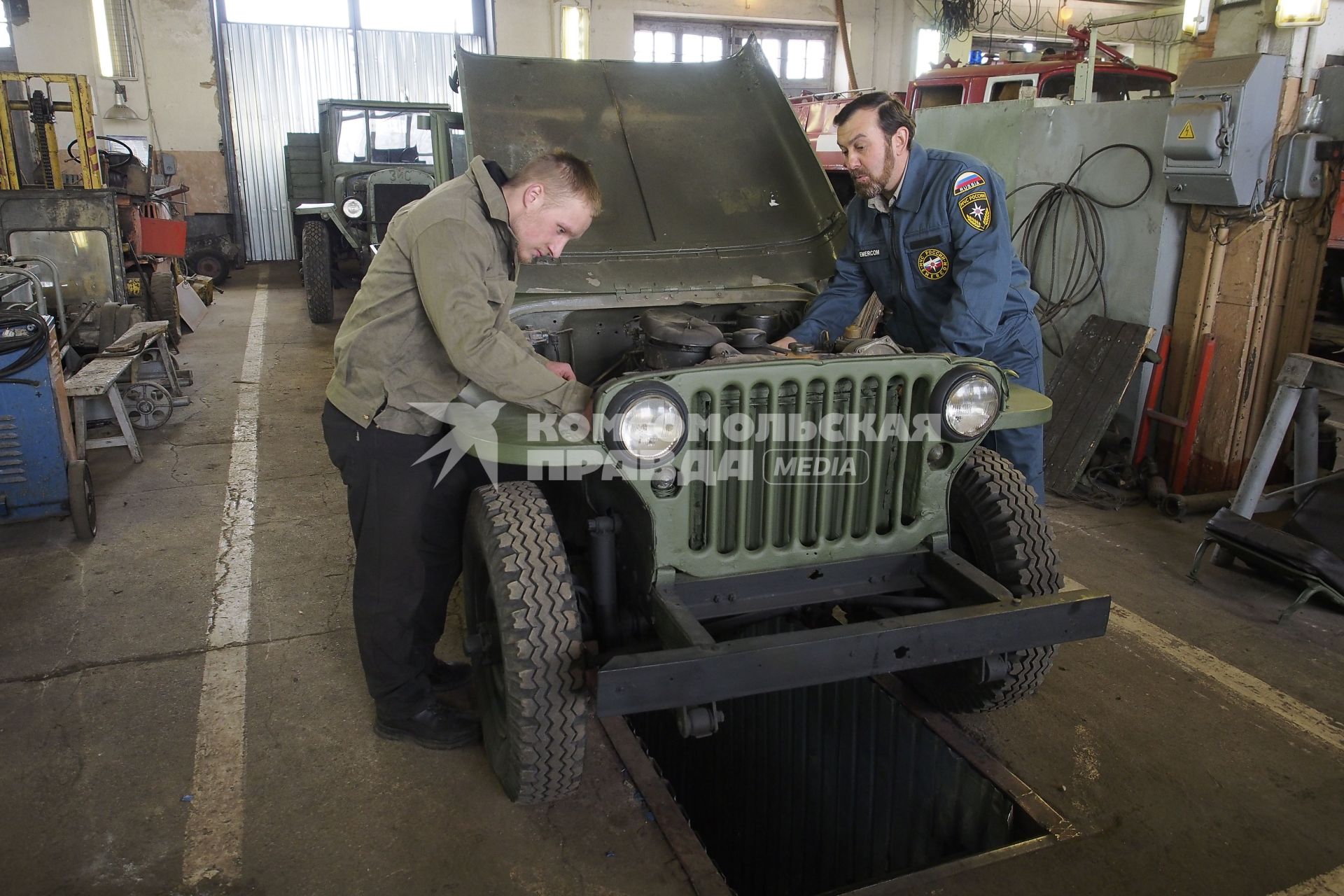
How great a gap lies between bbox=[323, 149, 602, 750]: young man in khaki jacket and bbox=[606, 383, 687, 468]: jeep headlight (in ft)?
0.64

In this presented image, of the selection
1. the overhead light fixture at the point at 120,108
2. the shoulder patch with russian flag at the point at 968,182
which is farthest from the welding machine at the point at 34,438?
the overhead light fixture at the point at 120,108

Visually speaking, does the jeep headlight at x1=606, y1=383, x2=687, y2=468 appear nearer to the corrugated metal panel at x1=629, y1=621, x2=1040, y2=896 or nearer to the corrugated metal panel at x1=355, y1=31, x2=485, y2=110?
the corrugated metal panel at x1=629, y1=621, x2=1040, y2=896

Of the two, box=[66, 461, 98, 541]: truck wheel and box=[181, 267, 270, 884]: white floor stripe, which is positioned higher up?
box=[66, 461, 98, 541]: truck wheel

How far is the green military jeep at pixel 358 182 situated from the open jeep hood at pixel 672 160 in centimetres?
506

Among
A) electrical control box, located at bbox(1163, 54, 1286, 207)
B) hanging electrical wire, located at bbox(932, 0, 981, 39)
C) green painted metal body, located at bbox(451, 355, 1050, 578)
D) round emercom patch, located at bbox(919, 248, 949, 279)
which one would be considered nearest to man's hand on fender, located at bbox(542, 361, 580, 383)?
green painted metal body, located at bbox(451, 355, 1050, 578)

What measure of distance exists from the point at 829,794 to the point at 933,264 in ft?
5.50

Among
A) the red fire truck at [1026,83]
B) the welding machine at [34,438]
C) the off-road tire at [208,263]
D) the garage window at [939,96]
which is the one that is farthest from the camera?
the off-road tire at [208,263]

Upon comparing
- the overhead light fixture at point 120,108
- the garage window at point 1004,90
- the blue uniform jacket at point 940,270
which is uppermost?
the overhead light fixture at point 120,108

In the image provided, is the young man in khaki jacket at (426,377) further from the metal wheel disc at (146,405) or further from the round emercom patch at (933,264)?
the metal wheel disc at (146,405)

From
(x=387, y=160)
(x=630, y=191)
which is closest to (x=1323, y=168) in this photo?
(x=630, y=191)

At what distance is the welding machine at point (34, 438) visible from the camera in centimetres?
386

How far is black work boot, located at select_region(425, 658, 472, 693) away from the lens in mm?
2977

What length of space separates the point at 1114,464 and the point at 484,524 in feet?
12.1

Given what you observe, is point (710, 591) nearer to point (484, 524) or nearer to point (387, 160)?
point (484, 524)
